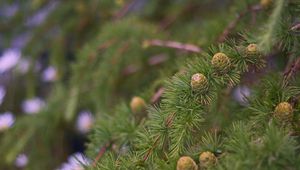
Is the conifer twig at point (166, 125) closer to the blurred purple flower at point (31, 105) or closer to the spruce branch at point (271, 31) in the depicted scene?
the spruce branch at point (271, 31)

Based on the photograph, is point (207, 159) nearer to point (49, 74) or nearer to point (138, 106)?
point (138, 106)

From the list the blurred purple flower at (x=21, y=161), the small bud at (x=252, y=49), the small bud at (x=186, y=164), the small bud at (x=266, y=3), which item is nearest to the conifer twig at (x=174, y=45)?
the small bud at (x=266, y=3)

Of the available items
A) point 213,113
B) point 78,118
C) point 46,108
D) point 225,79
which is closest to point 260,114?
point 225,79

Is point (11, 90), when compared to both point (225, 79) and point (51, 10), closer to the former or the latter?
point (51, 10)

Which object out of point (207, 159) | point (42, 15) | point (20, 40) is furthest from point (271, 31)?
point (20, 40)

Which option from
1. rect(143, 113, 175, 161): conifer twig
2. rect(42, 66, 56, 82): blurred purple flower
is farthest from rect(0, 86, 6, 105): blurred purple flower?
rect(143, 113, 175, 161): conifer twig

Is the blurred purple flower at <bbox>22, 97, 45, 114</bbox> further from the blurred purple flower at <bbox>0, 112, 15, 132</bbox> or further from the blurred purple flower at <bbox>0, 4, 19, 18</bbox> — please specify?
the blurred purple flower at <bbox>0, 4, 19, 18</bbox>
